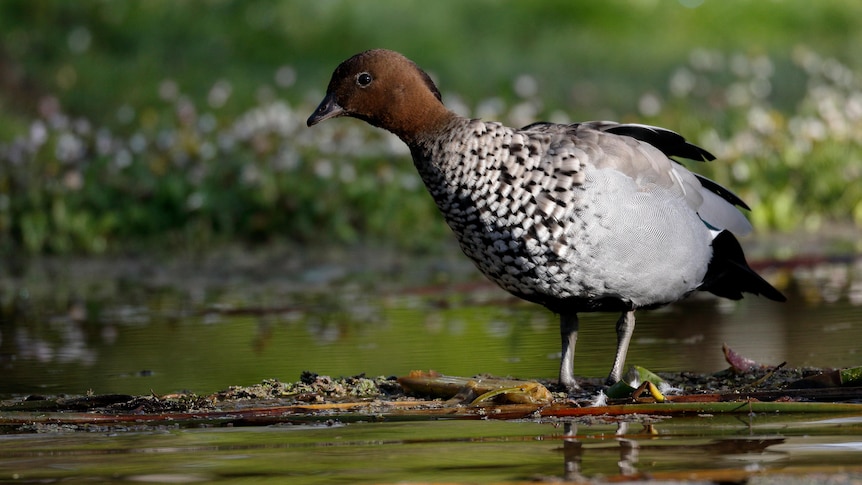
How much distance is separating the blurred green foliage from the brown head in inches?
208

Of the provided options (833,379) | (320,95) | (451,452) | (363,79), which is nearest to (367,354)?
(363,79)

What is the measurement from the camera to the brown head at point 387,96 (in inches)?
223

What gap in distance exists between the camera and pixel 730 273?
20.2ft

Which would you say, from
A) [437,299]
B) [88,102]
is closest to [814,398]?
[437,299]

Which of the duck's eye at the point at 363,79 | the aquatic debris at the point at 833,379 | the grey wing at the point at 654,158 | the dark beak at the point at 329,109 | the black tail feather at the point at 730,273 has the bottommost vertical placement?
the aquatic debris at the point at 833,379

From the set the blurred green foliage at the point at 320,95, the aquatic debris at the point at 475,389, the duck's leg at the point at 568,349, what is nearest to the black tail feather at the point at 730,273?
the duck's leg at the point at 568,349

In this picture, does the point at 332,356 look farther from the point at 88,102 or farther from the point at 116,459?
the point at 88,102

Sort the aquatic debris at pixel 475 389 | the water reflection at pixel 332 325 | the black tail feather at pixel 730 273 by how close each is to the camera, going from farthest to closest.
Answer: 1. the water reflection at pixel 332 325
2. the black tail feather at pixel 730 273
3. the aquatic debris at pixel 475 389

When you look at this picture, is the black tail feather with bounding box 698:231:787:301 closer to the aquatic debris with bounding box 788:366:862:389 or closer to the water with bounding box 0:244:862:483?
the water with bounding box 0:244:862:483

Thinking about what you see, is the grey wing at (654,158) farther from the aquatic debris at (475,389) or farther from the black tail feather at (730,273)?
the aquatic debris at (475,389)

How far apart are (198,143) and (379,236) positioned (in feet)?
5.79

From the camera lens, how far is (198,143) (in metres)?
12.0

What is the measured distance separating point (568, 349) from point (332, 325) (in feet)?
8.23

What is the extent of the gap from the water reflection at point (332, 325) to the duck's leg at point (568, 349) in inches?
11.5
